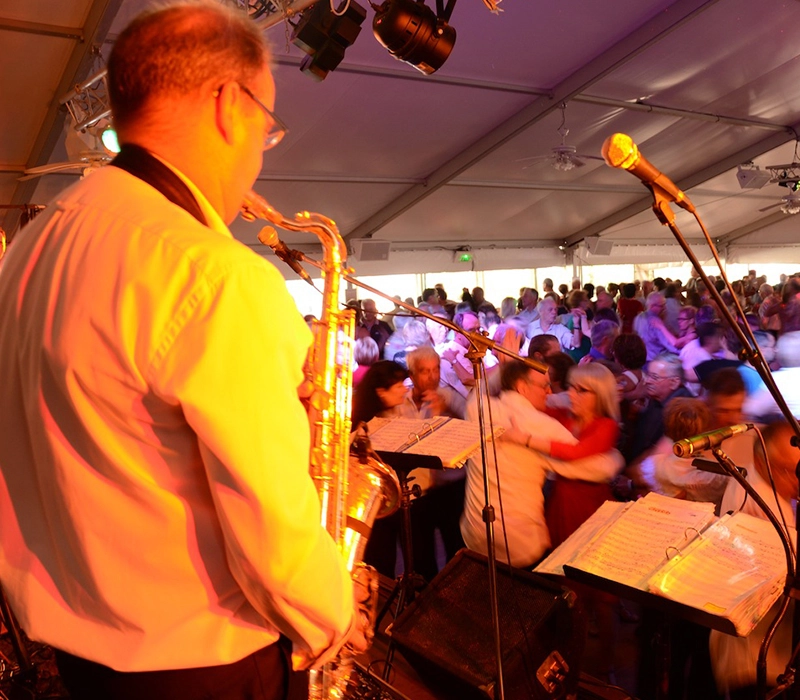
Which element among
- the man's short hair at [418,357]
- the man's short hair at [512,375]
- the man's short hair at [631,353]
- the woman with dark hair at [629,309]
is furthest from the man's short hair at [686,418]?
the woman with dark hair at [629,309]

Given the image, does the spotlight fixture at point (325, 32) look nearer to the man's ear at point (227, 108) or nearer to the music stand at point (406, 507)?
the music stand at point (406, 507)

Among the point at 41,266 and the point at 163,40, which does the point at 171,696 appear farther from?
the point at 163,40

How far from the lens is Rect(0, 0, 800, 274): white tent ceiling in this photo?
231 inches

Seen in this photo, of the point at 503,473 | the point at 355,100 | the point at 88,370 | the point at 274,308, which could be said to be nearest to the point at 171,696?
the point at 88,370

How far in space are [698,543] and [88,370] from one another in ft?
6.66

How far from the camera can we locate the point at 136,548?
1.00m

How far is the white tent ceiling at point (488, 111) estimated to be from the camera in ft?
19.2

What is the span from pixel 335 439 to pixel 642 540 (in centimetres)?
121

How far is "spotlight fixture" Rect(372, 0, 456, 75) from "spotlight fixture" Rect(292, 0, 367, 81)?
317 millimetres

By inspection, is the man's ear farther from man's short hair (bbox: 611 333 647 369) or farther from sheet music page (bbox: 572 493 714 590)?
man's short hair (bbox: 611 333 647 369)

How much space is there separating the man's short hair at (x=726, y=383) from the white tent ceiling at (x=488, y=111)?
12.7 ft

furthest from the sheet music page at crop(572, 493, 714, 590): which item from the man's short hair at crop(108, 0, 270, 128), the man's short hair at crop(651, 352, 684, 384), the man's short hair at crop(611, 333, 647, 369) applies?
the man's short hair at crop(611, 333, 647, 369)

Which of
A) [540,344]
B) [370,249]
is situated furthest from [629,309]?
[370,249]

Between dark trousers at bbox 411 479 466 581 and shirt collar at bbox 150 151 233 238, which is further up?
shirt collar at bbox 150 151 233 238
